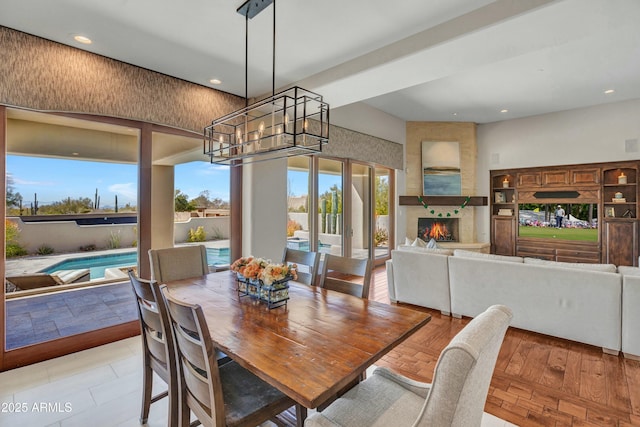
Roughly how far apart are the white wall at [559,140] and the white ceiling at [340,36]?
2.26 metres

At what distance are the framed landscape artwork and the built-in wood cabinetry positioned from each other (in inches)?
39.7

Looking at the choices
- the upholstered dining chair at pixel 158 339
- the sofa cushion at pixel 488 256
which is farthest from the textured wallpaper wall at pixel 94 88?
the sofa cushion at pixel 488 256

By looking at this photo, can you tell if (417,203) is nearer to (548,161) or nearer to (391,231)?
(391,231)

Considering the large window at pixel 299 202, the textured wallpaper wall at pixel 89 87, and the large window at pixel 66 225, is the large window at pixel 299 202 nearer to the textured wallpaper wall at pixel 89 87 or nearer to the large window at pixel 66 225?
the textured wallpaper wall at pixel 89 87

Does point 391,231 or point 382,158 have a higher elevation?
point 382,158

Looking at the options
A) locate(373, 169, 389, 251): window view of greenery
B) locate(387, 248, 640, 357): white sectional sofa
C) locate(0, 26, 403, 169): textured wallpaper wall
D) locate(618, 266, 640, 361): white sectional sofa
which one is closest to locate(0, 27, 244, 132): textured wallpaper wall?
locate(0, 26, 403, 169): textured wallpaper wall

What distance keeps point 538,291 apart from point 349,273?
2.20 m

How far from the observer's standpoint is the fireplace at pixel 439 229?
23.7 ft

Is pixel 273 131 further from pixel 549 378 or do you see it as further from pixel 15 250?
pixel 549 378

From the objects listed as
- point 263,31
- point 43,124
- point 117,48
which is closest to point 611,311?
point 263,31

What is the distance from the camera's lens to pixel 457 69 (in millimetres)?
2906

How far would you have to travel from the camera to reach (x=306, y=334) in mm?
1574

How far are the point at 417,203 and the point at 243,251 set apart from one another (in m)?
4.19

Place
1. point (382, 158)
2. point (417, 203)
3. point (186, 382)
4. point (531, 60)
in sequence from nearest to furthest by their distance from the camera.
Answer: point (186, 382) → point (531, 60) → point (382, 158) → point (417, 203)
